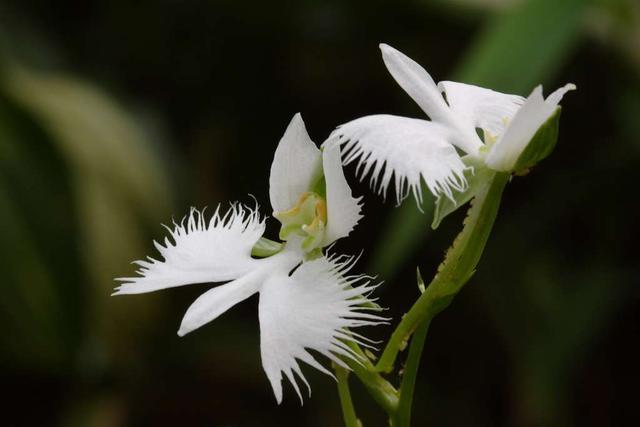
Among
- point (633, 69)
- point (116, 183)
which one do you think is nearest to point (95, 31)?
point (116, 183)

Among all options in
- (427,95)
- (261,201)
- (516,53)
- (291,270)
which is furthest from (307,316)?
(261,201)

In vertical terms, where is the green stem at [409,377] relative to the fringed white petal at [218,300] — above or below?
below

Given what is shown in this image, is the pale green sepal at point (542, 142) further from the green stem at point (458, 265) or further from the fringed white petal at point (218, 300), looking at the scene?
the fringed white petal at point (218, 300)

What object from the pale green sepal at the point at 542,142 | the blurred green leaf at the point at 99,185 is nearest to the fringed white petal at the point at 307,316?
the pale green sepal at the point at 542,142

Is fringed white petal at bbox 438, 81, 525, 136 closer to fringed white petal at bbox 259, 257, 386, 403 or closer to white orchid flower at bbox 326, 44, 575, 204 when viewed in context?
white orchid flower at bbox 326, 44, 575, 204

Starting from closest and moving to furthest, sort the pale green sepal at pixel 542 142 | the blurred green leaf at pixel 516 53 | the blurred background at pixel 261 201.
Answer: the pale green sepal at pixel 542 142, the blurred green leaf at pixel 516 53, the blurred background at pixel 261 201

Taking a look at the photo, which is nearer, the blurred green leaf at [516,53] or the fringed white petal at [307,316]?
the fringed white petal at [307,316]
